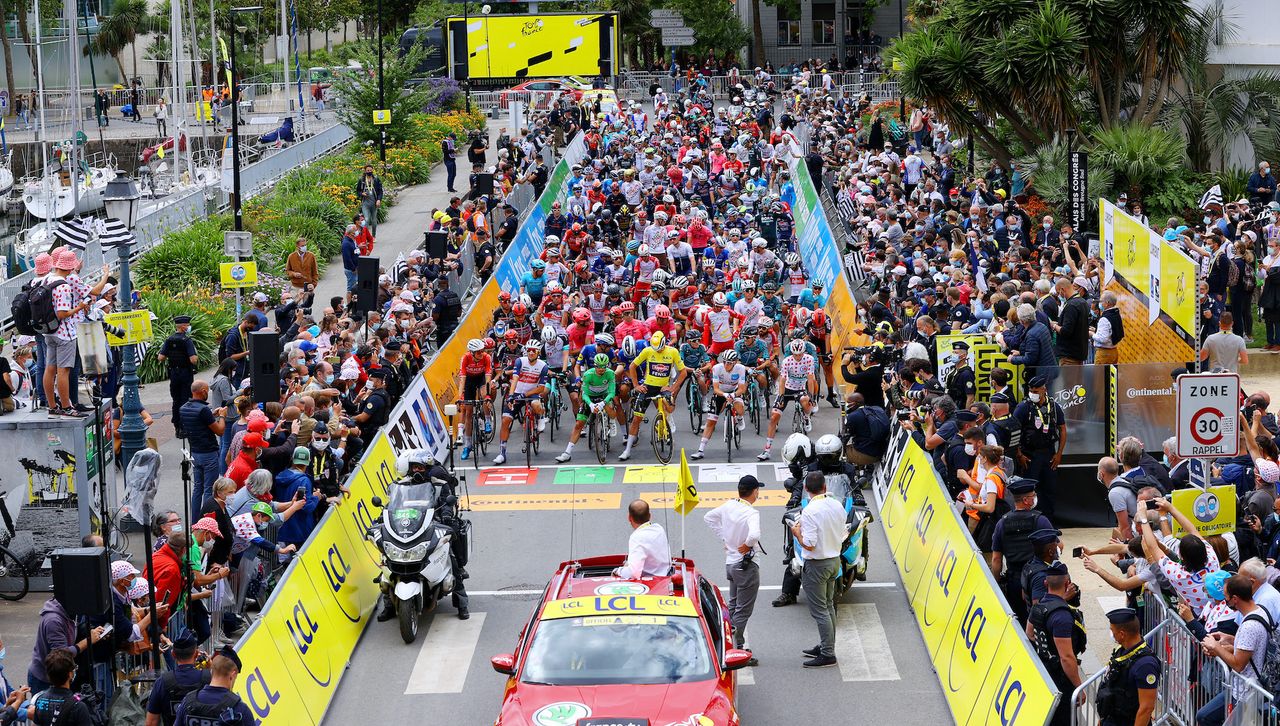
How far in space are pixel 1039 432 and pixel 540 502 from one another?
6.23 meters

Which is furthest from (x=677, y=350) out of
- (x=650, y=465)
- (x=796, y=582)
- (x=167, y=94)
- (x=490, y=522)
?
(x=167, y=94)

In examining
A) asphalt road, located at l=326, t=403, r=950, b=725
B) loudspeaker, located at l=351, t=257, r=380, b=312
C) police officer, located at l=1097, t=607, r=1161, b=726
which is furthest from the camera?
loudspeaker, located at l=351, t=257, r=380, b=312

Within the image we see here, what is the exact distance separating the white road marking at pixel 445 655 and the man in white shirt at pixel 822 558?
313 cm

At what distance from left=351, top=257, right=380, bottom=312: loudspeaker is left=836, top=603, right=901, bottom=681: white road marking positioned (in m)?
11.7

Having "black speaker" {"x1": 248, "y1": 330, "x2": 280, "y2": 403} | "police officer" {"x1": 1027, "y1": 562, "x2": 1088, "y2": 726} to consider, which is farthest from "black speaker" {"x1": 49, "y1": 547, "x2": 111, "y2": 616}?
"black speaker" {"x1": 248, "y1": 330, "x2": 280, "y2": 403}

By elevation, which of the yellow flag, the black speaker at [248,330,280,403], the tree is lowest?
the yellow flag

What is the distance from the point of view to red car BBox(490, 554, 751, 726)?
10.5 metres

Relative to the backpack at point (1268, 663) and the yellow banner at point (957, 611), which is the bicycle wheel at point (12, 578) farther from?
the backpack at point (1268, 663)

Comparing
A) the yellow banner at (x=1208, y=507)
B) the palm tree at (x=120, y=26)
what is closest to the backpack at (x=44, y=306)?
the yellow banner at (x=1208, y=507)

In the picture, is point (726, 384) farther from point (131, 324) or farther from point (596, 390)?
point (131, 324)

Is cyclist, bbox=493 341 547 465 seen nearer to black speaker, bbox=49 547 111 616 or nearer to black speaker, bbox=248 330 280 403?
black speaker, bbox=248 330 280 403

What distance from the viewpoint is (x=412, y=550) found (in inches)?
562

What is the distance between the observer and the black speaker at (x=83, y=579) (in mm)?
10234

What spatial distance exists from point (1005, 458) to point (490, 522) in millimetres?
6671
